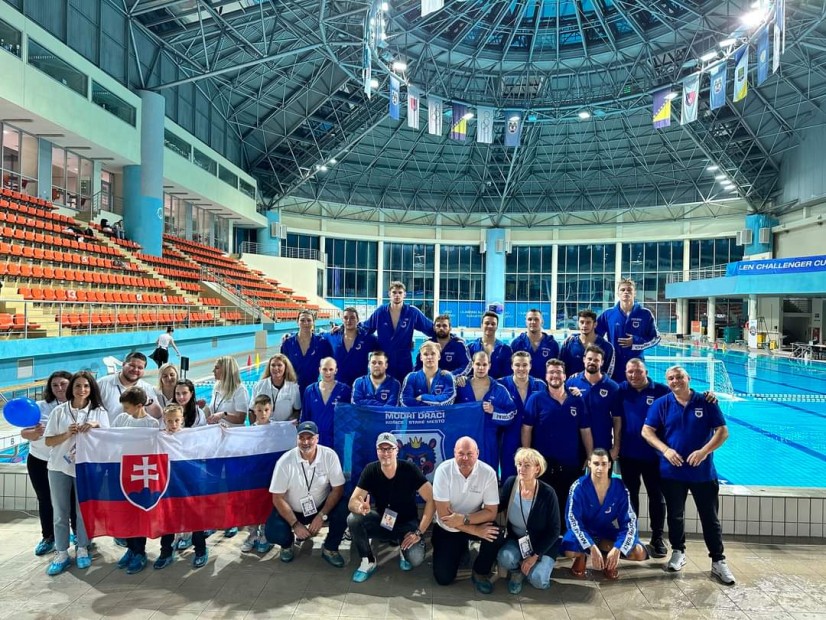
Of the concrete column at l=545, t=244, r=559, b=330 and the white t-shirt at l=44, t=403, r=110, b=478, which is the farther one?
the concrete column at l=545, t=244, r=559, b=330

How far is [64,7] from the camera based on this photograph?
55.7 feet

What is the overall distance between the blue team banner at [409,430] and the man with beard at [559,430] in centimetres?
52

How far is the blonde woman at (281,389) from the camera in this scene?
5.50 m

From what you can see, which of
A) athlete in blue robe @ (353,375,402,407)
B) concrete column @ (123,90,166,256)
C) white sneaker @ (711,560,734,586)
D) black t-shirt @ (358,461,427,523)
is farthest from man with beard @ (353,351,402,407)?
concrete column @ (123,90,166,256)

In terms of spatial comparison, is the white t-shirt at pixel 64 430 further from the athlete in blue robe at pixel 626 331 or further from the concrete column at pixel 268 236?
the concrete column at pixel 268 236

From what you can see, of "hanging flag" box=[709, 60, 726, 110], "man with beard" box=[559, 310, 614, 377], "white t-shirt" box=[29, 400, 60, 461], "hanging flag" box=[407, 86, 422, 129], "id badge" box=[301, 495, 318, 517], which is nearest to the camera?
"white t-shirt" box=[29, 400, 60, 461]

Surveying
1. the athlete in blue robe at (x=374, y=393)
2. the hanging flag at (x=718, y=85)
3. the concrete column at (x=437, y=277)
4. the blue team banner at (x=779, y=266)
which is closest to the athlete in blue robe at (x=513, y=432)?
the athlete in blue robe at (x=374, y=393)

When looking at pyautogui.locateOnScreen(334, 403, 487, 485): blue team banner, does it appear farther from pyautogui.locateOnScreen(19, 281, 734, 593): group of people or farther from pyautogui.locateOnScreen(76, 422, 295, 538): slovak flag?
pyautogui.locateOnScreen(76, 422, 295, 538): slovak flag

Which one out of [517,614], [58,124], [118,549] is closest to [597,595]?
[517,614]

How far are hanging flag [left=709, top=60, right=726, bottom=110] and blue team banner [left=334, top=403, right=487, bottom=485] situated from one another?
63.1 ft

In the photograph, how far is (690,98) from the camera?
20.9 metres

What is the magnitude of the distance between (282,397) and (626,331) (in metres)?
4.05

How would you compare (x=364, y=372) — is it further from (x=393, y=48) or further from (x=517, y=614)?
(x=393, y=48)

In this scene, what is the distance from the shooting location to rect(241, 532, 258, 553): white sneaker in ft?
15.9
